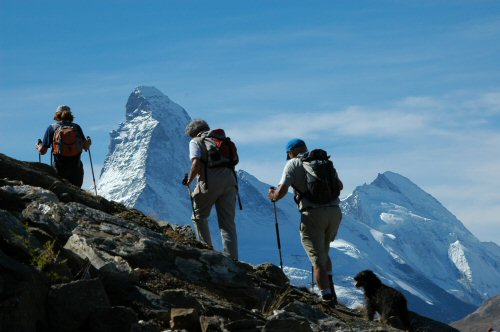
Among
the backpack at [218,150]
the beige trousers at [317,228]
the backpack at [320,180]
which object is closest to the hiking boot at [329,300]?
the beige trousers at [317,228]

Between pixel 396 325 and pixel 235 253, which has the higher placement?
pixel 235 253

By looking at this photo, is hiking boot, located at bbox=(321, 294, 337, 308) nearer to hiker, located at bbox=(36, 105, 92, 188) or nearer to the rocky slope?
the rocky slope

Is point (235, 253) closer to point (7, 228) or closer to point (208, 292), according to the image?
point (208, 292)

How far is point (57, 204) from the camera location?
1092 centimetres

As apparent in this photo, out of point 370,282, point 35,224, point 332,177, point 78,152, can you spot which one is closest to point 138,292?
point 35,224

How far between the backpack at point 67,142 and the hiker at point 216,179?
8.52ft

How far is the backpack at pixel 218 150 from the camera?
13406 millimetres

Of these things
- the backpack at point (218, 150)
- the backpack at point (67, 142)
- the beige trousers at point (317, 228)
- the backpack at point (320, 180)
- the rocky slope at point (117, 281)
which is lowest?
the rocky slope at point (117, 281)

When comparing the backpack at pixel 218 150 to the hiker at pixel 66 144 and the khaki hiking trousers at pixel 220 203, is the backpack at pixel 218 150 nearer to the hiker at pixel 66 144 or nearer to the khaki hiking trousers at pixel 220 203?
the khaki hiking trousers at pixel 220 203

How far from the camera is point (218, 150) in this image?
13414 mm

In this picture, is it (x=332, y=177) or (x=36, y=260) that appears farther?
(x=332, y=177)

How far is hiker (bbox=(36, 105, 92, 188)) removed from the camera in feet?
51.0

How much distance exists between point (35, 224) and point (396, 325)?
4791 millimetres

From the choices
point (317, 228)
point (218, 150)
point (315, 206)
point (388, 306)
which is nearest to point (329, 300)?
point (388, 306)
